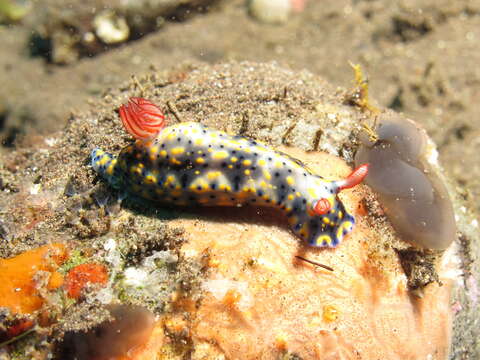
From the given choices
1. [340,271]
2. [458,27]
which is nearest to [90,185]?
[340,271]

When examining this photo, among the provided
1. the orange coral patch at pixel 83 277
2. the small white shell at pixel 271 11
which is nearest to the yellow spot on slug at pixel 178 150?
the orange coral patch at pixel 83 277

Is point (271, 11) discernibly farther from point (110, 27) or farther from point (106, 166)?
point (106, 166)

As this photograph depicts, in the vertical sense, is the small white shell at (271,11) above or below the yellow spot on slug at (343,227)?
below

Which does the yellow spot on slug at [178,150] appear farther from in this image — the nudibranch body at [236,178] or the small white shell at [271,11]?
the small white shell at [271,11]

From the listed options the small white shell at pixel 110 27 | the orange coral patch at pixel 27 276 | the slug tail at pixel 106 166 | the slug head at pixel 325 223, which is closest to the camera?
the orange coral patch at pixel 27 276

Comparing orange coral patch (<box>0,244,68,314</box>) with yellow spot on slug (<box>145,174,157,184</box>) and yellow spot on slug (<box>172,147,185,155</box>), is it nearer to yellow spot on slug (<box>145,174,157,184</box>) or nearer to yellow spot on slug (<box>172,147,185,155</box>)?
yellow spot on slug (<box>145,174,157,184</box>)

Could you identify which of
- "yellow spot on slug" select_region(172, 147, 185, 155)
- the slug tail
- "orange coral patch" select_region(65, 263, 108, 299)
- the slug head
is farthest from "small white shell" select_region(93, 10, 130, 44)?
the slug head

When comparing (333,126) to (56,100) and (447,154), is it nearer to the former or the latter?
(447,154)
